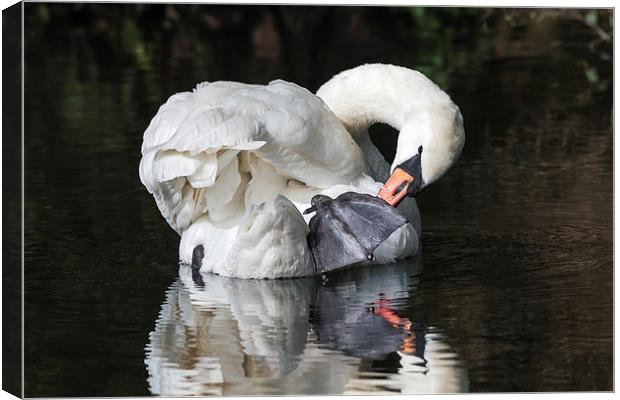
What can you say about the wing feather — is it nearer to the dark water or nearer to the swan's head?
→ the swan's head

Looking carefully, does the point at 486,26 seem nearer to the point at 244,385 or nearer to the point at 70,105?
the point at 70,105

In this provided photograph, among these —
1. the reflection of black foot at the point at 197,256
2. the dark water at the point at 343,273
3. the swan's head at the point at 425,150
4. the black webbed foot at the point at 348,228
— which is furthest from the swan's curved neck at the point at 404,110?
the reflection of black foot at the point at 197,256

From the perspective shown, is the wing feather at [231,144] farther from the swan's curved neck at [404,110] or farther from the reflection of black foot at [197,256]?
the swan's curved neck at [404,110]

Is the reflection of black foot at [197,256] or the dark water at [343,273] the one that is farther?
the reflection of black foot at [197,256]

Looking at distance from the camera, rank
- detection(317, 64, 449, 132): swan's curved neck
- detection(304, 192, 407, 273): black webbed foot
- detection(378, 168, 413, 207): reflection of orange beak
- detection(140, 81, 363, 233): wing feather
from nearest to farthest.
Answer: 1. detection(140, 81, 363, 233): wing feather
2. detection(304, 192, 407, 273): black webbed foot
3. detection(378, 168, 413, 207): reflection of orange beak
4. detection(317, 64, 449, 132): swan's curved neck

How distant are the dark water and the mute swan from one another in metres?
0.18

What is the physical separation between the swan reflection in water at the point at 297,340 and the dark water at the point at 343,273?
0.04 feet

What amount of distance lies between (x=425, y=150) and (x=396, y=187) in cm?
22

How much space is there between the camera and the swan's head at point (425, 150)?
26.8ft

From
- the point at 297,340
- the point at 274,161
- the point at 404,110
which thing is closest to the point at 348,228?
the point at 274,161

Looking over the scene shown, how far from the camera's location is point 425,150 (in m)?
8.21

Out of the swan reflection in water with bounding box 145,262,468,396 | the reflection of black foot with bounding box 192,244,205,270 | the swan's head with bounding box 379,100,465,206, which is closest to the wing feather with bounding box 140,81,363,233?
the reflection of black foot with bounding box 192,244,205,270

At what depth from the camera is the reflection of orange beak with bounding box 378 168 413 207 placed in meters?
8.28

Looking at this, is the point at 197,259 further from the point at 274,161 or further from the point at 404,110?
the point at 404,110
